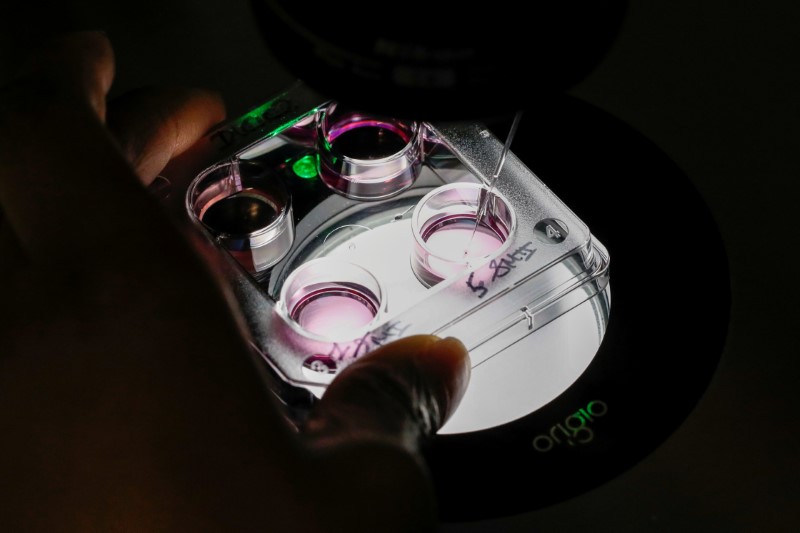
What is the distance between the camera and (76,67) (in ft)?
2.49

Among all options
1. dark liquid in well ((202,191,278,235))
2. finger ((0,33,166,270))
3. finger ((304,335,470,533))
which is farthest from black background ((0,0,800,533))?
finger ((0,33,166,270))

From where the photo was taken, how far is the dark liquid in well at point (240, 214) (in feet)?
3.04

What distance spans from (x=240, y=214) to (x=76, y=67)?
0.24 metres

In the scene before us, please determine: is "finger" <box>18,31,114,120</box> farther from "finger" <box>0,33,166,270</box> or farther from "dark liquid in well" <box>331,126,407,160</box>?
"dark liquid in well" <box>331,126,407,160</box>

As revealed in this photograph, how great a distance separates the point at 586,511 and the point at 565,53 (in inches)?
17.2

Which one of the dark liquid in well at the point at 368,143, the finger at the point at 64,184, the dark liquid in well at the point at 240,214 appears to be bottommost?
the dark liquid in well at the point at 240,214

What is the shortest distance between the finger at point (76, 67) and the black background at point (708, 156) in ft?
0.91

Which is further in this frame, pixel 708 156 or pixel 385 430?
pixel 708 156

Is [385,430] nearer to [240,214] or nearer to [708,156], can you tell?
[240,214]

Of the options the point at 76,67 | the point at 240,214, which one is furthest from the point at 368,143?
the point at 76,67

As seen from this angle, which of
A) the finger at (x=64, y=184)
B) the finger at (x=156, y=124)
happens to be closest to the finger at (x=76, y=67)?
the finger at (x=64, y=184)

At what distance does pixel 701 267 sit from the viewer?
90 centimetres

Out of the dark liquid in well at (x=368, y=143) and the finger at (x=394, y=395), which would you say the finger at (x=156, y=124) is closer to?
the dark liquid in well at (x=368, y=143)

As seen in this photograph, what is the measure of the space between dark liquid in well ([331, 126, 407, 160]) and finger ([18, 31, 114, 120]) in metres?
0.26
